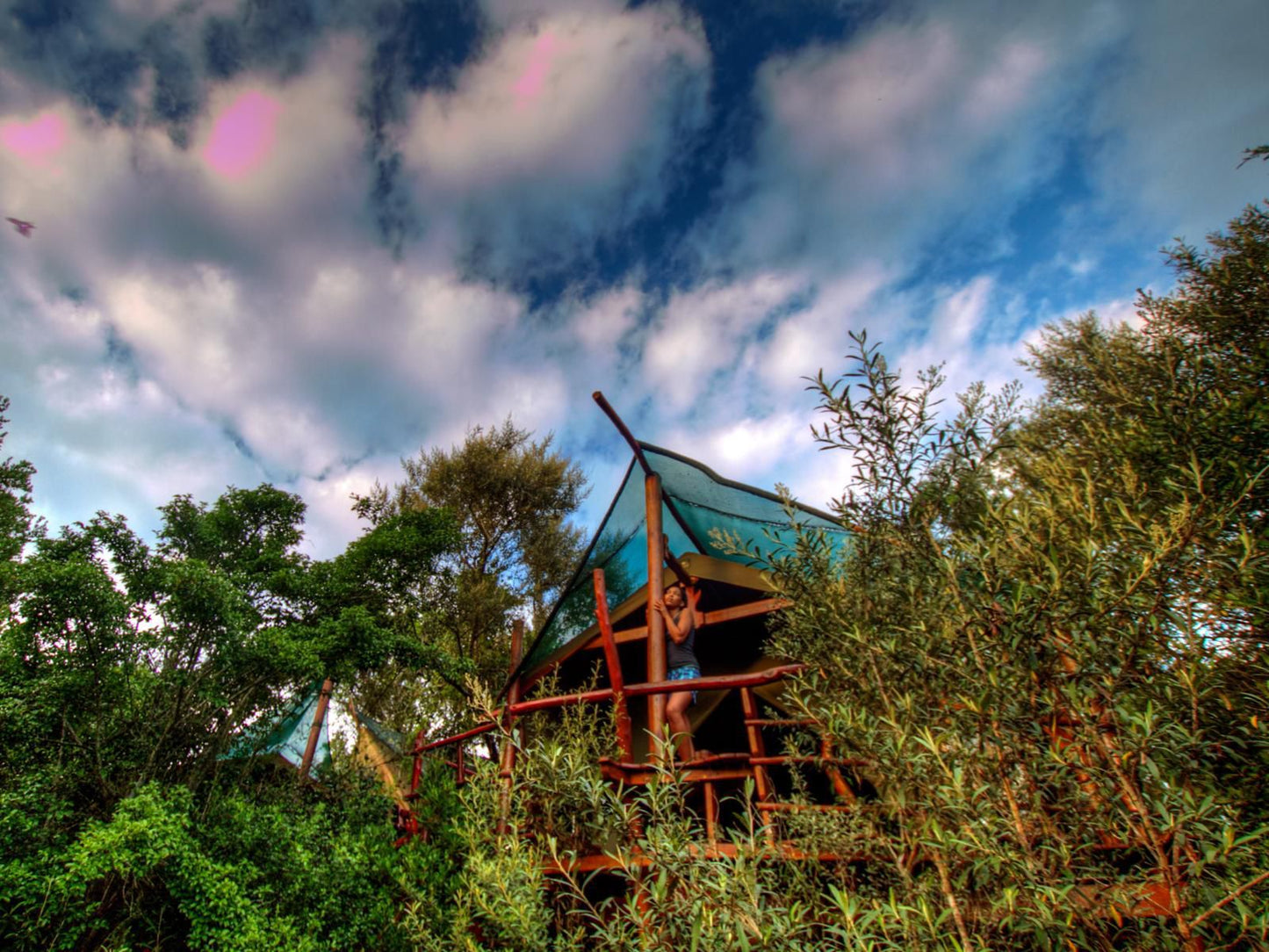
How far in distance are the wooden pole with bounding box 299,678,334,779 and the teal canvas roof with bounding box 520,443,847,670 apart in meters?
6.30

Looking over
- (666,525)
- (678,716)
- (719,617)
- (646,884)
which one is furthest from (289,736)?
(646,884)

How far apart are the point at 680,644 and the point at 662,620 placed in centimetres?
51

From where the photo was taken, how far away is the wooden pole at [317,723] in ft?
33.0

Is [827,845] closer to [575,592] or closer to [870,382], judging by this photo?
[870,382]

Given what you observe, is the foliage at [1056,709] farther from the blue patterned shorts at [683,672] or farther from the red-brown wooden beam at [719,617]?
the blue patterned shorts at [683,672]

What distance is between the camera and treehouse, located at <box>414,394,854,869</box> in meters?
4.31

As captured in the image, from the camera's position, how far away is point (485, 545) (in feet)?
46.7

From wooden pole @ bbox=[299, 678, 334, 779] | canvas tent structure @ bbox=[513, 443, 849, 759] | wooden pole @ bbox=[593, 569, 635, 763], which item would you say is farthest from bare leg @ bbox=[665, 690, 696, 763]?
wooden pole @ bbox=[299, 678, 334, 779]

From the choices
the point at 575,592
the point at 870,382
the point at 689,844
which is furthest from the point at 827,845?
the point at 575,592

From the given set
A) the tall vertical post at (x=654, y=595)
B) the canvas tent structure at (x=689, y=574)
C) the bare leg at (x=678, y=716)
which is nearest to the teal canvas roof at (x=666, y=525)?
the canvas tent structure at (x=689, y=574)

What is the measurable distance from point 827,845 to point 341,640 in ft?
27.1

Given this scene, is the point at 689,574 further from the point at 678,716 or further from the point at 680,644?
the point at 678,716

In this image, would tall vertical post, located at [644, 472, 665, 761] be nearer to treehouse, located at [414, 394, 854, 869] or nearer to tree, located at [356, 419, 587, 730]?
treehouse, located at [414, 394, 854, 869]

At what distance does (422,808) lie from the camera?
20.0 ft
